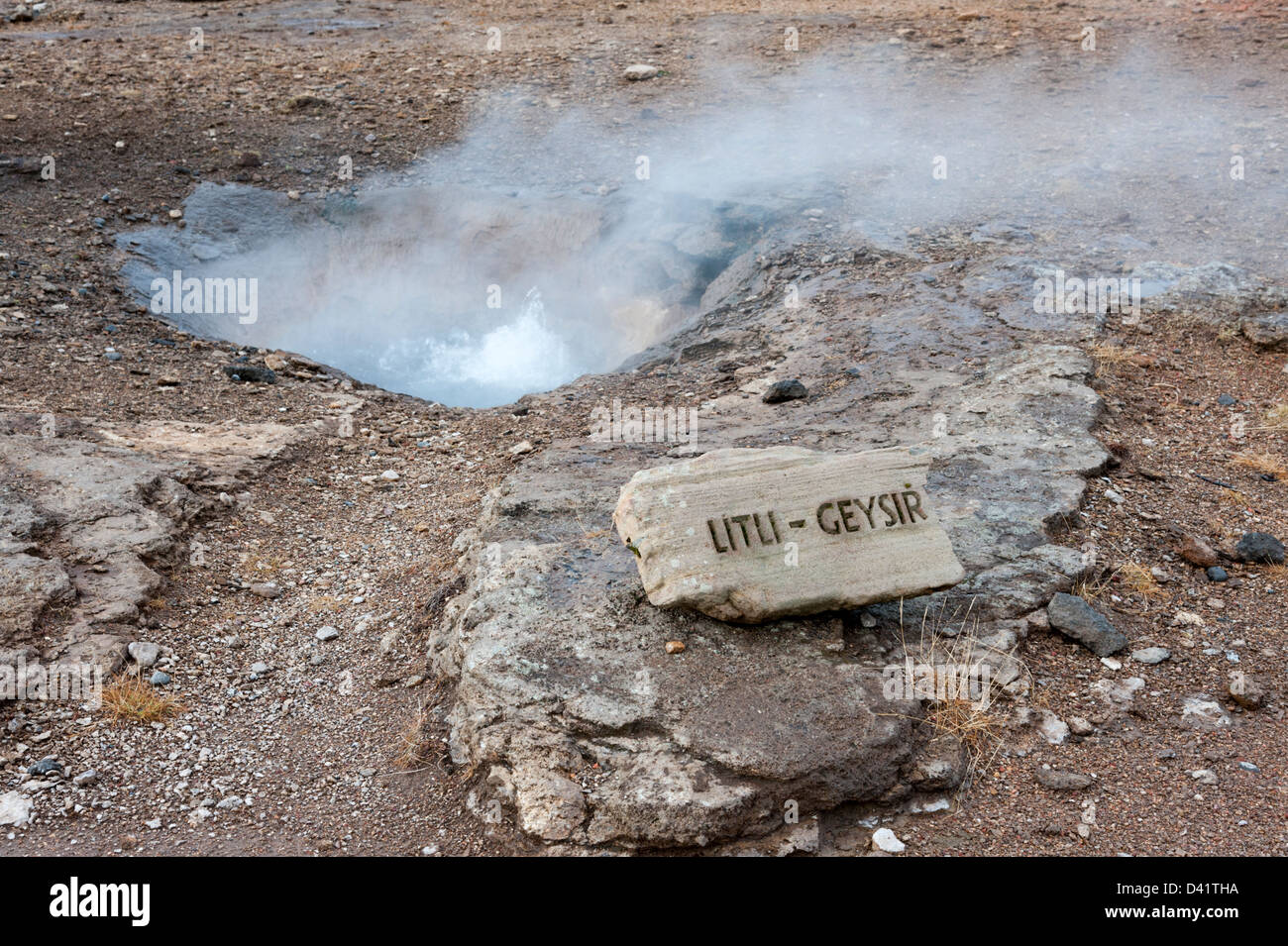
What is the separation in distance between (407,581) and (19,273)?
4.28 metres

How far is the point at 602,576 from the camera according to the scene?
3730mm

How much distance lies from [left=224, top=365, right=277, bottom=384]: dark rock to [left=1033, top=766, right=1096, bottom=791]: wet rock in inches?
195

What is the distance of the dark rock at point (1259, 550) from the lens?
409 centimetres

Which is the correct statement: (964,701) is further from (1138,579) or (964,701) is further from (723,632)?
(1138,579)

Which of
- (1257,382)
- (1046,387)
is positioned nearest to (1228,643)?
(1046,387)

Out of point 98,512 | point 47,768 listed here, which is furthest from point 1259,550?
point 98,512

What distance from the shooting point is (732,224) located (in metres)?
7.89

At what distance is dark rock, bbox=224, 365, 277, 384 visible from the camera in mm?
6172

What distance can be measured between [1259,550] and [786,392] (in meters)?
2.34

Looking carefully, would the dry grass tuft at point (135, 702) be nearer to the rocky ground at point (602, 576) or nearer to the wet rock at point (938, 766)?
the rocky ground at point (602, 576)

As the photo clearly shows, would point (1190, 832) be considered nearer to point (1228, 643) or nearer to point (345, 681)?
point (1228, 643)

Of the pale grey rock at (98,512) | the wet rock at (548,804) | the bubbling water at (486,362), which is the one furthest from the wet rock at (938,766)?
the bubbling water at (486,362)

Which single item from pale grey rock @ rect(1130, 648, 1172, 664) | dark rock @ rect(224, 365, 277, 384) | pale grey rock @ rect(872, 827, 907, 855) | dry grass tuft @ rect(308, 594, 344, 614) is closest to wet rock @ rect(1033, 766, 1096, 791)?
pale grey rock @ rect(872, 827, 907, 855)

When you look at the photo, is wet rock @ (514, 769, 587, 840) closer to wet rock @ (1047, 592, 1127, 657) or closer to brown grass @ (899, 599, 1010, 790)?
brown grass @ (899, 599, 1010, 790)
